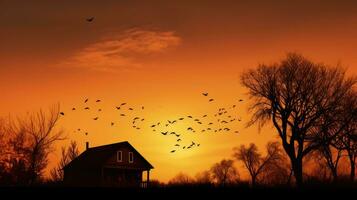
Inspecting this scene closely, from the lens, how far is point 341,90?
1951 inches

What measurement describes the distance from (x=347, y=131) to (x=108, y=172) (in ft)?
101

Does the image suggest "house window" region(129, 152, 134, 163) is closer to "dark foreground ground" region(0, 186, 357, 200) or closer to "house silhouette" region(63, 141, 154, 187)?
"house silhouette" region(63, 141, 154, 187)

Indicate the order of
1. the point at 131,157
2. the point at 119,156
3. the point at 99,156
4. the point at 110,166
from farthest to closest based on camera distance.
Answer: the point at 131,157, the point at 119,156, the point at 99,156, the point at 110,166

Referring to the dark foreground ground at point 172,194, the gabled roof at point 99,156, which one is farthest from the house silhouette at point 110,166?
the dark foreground ground at point 172,194

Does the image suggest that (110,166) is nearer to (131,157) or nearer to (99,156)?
(99,156)

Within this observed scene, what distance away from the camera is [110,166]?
60.9 m

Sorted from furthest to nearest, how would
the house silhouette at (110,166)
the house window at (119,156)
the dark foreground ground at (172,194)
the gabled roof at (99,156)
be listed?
1. the house window at (119,156)
2. the gabled roof at (99,156)
3. the house silhouette at (110,166)
4. the dark foreground ground at (172,194)

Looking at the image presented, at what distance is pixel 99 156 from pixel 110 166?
125 inches

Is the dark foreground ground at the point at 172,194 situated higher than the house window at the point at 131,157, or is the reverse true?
the house window at the point at 131,157

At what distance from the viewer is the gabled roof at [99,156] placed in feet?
202

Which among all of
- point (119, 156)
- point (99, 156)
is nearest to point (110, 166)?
point (119, 156)

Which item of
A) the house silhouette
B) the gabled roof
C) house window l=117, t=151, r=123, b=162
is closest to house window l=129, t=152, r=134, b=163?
the house silhouette

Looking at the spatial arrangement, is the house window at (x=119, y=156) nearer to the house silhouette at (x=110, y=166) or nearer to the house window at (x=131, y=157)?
the house silhouette at (x=110, y=166)

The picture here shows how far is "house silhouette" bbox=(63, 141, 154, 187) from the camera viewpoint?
200 ft
